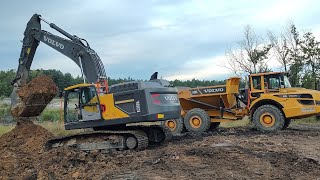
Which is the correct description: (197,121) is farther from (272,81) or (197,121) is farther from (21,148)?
(21,148)

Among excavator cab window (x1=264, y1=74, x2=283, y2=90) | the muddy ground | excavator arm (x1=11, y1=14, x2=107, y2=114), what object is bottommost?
the muddy ground

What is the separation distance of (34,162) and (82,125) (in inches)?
70.8

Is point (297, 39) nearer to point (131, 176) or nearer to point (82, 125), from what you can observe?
point (82, 125)

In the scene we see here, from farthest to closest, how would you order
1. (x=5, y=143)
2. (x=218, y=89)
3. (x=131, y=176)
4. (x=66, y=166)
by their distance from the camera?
(x=218, y=89) < (x=5, y=143) < (x=66, y=166) < (x=131, y=176)

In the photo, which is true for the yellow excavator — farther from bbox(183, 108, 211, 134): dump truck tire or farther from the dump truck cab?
the dump truck cab

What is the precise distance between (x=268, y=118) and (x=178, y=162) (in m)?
7.46

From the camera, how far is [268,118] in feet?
48.8

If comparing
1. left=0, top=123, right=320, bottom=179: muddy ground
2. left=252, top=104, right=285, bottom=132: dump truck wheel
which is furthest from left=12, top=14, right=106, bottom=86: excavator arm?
left=252, top=104, right=285, bottom=132: dump truck wheel

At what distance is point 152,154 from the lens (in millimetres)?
9805

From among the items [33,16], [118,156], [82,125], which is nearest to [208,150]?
[118,156]

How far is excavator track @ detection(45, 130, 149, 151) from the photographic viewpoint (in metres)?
11.1

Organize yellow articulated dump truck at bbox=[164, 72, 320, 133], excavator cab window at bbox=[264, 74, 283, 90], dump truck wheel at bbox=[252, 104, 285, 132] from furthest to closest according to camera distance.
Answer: excavator cab window at bbox=[264, 74, 283, 90]
dump truck wheel at bbox=[252, 104, 285, 132]
yellow articulated dump truck at bbox=[164, 72, 320, 133]

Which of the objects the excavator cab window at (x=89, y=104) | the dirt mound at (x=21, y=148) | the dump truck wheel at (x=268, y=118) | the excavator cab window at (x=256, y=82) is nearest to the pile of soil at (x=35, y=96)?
the dirt mound at (x=21, y=148)

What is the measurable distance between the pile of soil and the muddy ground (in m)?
1.18
